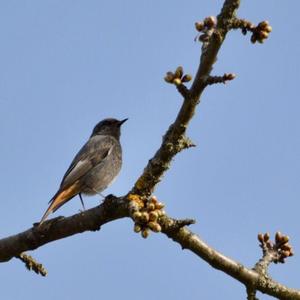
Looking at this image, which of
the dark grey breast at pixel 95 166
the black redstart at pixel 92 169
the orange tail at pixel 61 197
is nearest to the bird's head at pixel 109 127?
the black redstart at pixel 92 169

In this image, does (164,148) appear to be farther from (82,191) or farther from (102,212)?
(82,191)

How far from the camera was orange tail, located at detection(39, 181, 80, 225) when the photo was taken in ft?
26.2

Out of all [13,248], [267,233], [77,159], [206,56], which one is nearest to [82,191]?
[77,159]

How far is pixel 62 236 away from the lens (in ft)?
A: 17.2

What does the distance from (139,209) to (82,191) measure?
547 centimetres

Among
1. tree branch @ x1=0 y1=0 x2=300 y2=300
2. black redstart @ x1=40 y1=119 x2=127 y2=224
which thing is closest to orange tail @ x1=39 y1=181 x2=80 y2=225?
black redstart @ x1=40 y1=119 x2=127 y2=224

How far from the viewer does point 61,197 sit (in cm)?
866

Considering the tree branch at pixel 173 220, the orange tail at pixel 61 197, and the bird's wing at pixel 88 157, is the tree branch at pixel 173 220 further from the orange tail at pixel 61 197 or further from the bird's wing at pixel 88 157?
the bird's wing at pixel 88 157

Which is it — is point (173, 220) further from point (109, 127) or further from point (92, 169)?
point (109, 127)

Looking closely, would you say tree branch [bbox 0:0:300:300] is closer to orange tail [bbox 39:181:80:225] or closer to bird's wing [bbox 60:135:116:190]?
orange tail [bbox 39:181:80:225]

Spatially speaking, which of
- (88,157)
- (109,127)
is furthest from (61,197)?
(109,127)

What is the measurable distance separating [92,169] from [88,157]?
0.42 metres

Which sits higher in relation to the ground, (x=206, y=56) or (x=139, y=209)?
(x=206, y=56)

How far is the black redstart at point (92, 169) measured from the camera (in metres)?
9.12
